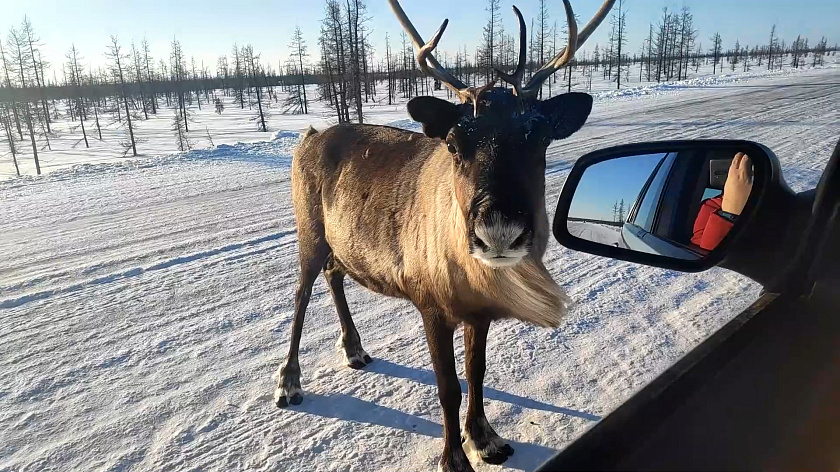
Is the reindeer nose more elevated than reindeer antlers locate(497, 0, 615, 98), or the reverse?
reindeer antlers locate(497, 0, 615, 98)

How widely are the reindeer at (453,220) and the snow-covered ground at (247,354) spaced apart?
326mm

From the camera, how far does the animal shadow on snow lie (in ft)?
10.2

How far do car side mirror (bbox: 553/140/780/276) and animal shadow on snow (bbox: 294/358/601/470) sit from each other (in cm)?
114

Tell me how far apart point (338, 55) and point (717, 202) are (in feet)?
78.8

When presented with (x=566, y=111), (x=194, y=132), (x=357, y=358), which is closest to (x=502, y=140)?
(x=566, y=111)

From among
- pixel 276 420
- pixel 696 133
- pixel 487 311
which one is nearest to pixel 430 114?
pixel 487 311

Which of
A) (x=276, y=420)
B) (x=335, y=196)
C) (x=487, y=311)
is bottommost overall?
(x=276, y=420)

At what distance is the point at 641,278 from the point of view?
5.48 meters

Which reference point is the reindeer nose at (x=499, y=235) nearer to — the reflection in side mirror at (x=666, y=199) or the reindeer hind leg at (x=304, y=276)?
the reflection in side mirror at (x=666, y=199)

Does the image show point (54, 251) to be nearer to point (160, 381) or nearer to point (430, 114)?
point (160, 381)

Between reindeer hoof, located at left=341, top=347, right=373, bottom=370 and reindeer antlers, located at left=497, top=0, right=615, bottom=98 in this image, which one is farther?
reindeer hoof, located at left=341, top=347, right=373, bottom=370

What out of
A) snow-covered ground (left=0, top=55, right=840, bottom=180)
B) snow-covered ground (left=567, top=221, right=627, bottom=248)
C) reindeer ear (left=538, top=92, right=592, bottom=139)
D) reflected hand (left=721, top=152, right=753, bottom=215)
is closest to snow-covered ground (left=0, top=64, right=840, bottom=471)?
snow-covered ground (left=567, top=221, right=627, bottom=248)

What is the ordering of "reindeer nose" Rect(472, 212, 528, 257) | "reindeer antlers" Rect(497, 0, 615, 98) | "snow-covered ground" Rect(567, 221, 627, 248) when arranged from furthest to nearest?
"snow-covered ground" Rect(567, 221, 627, 248) → "reindeer antlers" Rect(497, 0, 615, 98) → "reindeer nose" Rect(472, 212, 528, 257)

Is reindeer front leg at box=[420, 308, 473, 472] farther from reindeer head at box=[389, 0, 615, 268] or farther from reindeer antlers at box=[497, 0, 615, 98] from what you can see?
reindeer antlers at box=[497, 0, 615, 98]
